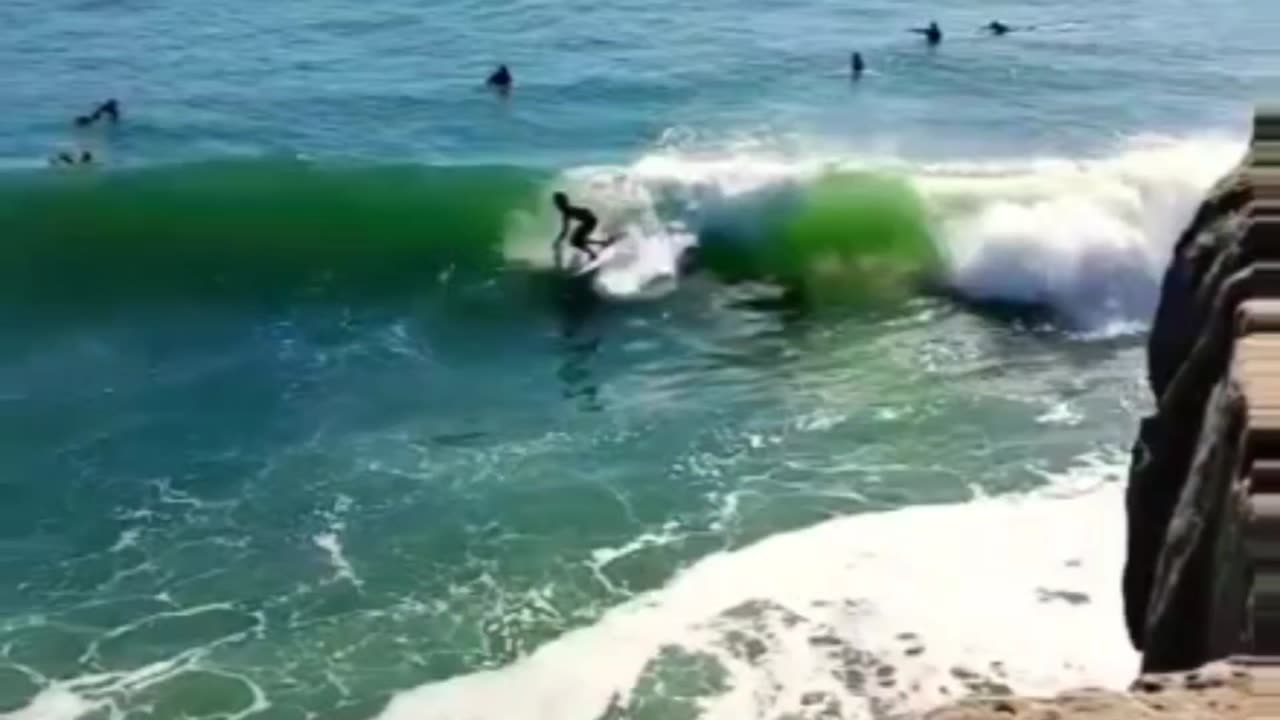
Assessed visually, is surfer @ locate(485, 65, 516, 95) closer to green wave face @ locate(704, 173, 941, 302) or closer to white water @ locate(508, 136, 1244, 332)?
white water @ locate(508, 136, 1244, 332)

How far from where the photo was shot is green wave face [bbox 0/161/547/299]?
2156cm

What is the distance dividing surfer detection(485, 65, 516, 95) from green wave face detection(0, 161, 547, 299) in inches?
190

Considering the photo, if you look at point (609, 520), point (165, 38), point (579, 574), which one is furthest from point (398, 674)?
point (165, 38)

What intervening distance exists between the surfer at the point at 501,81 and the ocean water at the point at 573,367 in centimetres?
35

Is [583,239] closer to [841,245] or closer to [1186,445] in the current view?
[841,245]

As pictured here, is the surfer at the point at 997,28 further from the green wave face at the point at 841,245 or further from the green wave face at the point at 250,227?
the green wave face at the point at 250,227

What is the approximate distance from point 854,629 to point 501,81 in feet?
62.5

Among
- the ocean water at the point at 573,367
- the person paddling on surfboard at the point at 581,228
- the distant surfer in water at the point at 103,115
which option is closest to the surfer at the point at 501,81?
the ocean water at the point at 573,367

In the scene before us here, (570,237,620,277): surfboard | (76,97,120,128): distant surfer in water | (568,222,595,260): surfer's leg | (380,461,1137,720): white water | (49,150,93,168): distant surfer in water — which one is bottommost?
(380,461,1137,720): white water

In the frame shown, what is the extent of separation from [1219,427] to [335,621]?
8.37 meters

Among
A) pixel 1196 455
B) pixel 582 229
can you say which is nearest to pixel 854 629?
pixel 1196 455

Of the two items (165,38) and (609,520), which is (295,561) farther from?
(165,38)

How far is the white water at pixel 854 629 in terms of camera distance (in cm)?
1130

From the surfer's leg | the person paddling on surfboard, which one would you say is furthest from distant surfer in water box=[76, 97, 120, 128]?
the surfer's leg
